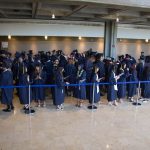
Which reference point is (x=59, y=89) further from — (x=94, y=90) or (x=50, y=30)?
(x=50, y=30)

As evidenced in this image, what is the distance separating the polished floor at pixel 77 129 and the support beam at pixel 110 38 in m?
7.09

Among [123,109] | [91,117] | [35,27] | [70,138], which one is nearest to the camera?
[70,138]

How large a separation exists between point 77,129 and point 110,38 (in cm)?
992

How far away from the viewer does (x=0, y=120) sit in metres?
7.92

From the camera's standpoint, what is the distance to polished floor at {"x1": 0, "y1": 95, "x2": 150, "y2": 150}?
250 inches

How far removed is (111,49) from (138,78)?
5.23 metres

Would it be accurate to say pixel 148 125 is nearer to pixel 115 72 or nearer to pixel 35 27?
pixel 115 72

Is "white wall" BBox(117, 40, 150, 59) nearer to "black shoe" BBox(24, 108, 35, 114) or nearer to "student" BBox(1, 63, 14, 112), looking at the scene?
"black shoe" BBox(24, 108, 35, 114)

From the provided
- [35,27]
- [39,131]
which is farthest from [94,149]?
[35,27]

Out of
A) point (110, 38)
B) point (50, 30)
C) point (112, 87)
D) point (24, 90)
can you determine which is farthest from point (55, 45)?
point (24, 90)

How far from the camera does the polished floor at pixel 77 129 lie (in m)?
6.35

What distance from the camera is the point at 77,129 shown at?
7.36m

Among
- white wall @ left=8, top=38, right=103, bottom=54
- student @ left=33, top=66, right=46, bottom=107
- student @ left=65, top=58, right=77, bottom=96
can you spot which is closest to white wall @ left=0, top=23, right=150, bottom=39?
white wall @ left=8, top=38, right=103, bottom=54

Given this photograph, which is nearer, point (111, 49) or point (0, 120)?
point (0, 120)
